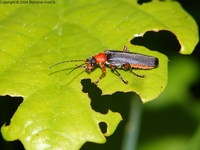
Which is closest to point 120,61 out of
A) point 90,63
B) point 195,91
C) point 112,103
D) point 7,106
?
point 90,63

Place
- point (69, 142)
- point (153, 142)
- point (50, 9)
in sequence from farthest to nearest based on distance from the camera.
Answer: point (153, 142), point (50, 9), point (69, 142)

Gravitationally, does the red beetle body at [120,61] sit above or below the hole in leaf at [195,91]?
above

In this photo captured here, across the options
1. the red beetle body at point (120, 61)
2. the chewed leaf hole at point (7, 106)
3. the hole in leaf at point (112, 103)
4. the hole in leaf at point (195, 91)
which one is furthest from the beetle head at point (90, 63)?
the hole in leaf at point (195, 91)

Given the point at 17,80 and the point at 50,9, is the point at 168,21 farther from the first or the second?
the point at 17,80

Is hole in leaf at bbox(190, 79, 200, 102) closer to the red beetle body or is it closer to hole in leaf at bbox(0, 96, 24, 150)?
the red beetle body

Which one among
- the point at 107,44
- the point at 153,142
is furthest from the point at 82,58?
the point at 153,142

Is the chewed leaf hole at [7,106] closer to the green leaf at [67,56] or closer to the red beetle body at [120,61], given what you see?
the green leaf at [67,56]

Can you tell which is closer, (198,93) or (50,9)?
(50,9)

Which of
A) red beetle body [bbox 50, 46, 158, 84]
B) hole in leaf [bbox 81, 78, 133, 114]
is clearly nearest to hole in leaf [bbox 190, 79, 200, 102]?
hole in leaf [bbox 81, 78, 133, 114]
